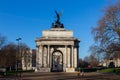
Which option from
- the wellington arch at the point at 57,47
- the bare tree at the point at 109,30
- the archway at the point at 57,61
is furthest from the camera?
the archway at the point at 57,61

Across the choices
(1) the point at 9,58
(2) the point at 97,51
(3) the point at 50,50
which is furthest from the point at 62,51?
(2) the point at 97,51

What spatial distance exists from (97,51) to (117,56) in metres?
3.68

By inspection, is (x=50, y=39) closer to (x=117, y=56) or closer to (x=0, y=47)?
(x=0, y=47)

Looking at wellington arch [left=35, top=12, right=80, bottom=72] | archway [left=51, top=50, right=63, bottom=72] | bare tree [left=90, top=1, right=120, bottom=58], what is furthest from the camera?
archway [left=51, top=50, right=63, bottom=72]

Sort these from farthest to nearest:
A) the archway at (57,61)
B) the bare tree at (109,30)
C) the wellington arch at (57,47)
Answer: the archway at (57,61)
the wellington arch at (57,47)
the bare tree at (109,30)

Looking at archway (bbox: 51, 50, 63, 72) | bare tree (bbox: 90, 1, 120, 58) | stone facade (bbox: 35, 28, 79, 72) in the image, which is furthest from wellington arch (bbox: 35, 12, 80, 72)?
bare tree (bbox: 90, 1, 120, 58)

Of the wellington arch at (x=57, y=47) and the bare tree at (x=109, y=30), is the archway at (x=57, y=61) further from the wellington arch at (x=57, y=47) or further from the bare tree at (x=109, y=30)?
the bare tree at (x=109, y=30)

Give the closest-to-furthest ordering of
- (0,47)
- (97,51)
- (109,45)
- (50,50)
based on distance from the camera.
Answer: (109,45) < (97,51) < (0,47) < (50,50)

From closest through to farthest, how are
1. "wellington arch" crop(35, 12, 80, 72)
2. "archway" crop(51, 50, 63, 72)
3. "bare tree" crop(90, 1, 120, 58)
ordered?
"bare tree" crop(90, 1, 120, 58) < "wellington arch" crop(35, 12, 80, 72) < "archway" crop(51, 50, 63, 72)

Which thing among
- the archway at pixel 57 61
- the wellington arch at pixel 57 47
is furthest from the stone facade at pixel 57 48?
the archway at pixel 57 61

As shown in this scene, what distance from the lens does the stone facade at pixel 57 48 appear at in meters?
105

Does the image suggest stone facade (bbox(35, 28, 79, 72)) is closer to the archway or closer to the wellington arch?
the wellington arch

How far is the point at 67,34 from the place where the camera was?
10562 centimetres

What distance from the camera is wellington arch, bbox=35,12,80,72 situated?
105438 millimetres
